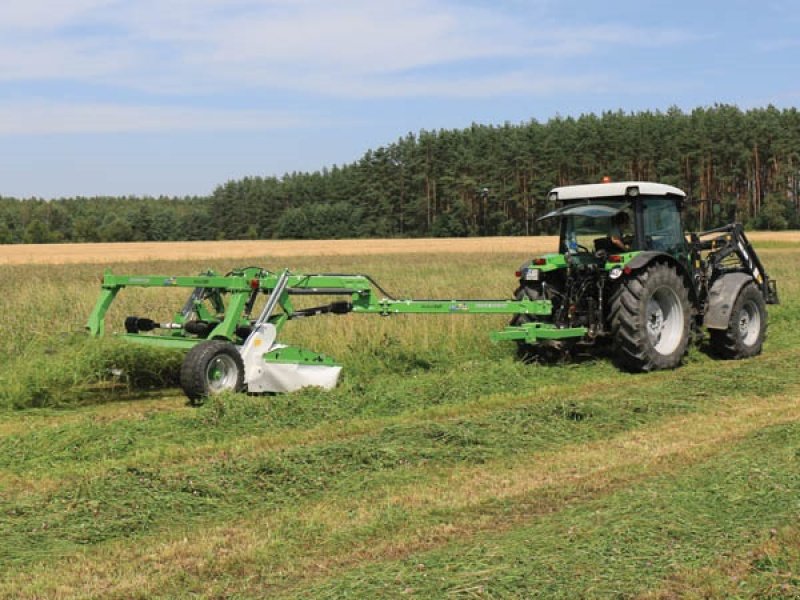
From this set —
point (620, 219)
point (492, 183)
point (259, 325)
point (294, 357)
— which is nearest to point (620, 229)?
point (620, 219)

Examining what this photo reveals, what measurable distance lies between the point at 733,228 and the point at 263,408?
680 centimetres

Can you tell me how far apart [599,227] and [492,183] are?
2474 inches

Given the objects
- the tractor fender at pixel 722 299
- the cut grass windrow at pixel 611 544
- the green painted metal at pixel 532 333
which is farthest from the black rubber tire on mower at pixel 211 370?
the tractor fender at pixel 722 299

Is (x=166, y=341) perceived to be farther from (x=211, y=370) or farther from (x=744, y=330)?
(x=744, y=330)

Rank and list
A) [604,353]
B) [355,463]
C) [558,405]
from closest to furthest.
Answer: [355,463] → [558,405] → [604,353]

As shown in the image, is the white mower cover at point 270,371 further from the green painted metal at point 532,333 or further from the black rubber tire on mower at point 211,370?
the green painted metal at point 532,333

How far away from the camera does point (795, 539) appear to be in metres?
4.21

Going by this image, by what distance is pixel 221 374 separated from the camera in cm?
814

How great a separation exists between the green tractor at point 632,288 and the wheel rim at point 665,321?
1 centimetres

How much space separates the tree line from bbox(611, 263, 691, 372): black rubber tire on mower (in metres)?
43.2

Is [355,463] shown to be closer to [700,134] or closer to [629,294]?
[629,294]

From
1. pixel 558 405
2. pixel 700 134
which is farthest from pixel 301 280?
pixel 700 134

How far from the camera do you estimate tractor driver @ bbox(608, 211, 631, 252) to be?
10312mm

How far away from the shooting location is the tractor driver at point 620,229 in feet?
33.8
